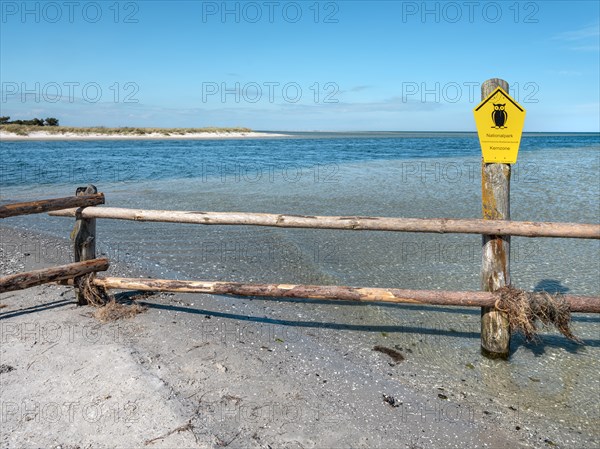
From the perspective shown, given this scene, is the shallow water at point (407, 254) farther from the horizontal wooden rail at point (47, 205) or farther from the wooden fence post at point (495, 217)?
the horizontal wooden rail at point (47, 205)

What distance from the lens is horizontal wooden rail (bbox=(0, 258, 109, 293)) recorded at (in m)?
4.55

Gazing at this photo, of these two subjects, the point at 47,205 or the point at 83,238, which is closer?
the point at 47,205

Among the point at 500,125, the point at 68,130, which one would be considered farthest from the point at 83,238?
the point at 68,130

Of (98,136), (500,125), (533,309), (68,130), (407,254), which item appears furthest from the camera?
(98,136)

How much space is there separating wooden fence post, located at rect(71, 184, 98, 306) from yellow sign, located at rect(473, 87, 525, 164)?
4024mm

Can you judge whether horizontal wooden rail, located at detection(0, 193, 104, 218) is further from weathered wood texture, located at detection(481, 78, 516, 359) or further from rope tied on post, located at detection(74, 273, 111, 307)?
weathered wood texture, located at detection(481, 78, 516, 359)

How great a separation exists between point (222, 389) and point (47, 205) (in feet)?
8.92

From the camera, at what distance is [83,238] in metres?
5.10

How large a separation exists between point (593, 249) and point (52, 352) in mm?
8293

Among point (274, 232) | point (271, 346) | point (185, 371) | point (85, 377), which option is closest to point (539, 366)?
point (271, 346)

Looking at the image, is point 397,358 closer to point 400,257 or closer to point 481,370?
point 481,370

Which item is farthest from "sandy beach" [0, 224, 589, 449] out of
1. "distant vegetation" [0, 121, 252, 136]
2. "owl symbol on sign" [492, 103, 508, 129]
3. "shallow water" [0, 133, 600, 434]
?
"distant vegetation" [0, 121, 252, 136]

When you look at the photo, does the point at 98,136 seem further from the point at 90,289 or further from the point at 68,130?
the point at 90,289

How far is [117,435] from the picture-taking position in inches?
119
